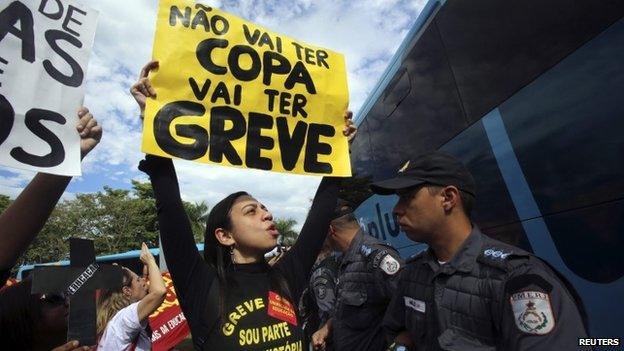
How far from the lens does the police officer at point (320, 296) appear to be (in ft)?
15.4

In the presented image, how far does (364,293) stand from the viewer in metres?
3.09

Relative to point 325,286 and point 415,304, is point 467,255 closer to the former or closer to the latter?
point 415,304

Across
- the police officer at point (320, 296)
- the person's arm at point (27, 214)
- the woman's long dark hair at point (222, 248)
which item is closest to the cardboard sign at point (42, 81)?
the person's arm at point (27, 214)

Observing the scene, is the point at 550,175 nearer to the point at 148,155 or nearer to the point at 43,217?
the point at 148,155

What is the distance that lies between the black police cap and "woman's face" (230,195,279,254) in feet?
2.13

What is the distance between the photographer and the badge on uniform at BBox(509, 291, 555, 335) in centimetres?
135

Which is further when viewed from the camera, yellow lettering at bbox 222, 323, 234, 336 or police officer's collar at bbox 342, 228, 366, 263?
police officer's collar at bbox 342, 228, 366, 263

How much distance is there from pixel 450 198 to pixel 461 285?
44cm

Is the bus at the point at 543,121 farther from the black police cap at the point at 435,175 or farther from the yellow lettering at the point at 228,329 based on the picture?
the yellow lettering at the point at 228,329

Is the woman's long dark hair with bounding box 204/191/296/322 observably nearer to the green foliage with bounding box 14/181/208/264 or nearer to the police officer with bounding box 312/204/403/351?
the police officer with bounding box 312/204/403/351

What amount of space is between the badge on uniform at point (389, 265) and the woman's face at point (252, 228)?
3.83ft

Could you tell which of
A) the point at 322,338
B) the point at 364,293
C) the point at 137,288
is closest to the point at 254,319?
the point at 364,293

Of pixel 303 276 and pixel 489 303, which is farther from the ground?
pixel 303 276

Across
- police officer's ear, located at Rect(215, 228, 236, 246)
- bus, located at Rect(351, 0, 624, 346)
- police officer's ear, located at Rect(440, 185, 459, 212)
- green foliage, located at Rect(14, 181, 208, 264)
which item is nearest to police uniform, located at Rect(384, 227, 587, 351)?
police officer's ear, located at Rect(440, 185, 459, 212)
